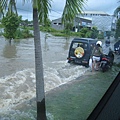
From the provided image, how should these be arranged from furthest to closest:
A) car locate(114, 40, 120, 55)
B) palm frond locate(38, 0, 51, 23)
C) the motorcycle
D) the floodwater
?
the floodwater
the motorcycle
car locate(114, 40, 120, 55)
palm frond locate(38, 0, 51, 23)

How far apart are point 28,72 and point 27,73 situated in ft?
0.16

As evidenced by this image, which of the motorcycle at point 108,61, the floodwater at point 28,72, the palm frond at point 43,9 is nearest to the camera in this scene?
the palm frond at point 43,9

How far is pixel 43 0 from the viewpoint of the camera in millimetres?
1434

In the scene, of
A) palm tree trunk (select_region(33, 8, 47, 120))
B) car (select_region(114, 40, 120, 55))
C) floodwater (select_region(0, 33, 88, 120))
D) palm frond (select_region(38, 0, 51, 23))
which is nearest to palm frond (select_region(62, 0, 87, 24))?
palm frond (select_region(38, 0, 51, 23))

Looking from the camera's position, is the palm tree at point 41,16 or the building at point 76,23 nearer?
the palm tree at point 41,16

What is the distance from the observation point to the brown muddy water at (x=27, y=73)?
2594 millimetres

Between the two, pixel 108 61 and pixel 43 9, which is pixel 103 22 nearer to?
pixel 43 9

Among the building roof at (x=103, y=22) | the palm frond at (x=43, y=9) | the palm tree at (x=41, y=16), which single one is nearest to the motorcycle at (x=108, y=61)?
the building roof at (x=103, y=22)

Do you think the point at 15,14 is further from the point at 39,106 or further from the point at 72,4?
the point at 39,106

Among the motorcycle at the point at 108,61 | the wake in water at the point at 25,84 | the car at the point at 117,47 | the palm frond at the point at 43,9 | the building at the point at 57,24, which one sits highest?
the palm frond at the point at 43,9

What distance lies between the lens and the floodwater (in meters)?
2.67

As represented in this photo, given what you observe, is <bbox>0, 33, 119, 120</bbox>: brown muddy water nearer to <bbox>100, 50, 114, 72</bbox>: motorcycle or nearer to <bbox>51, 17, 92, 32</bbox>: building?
<bbox>51, 17, 92, 32</bbox>: building

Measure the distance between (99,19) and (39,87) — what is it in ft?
2.58

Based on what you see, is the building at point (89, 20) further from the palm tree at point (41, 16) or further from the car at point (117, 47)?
the car at point (117, 47)
